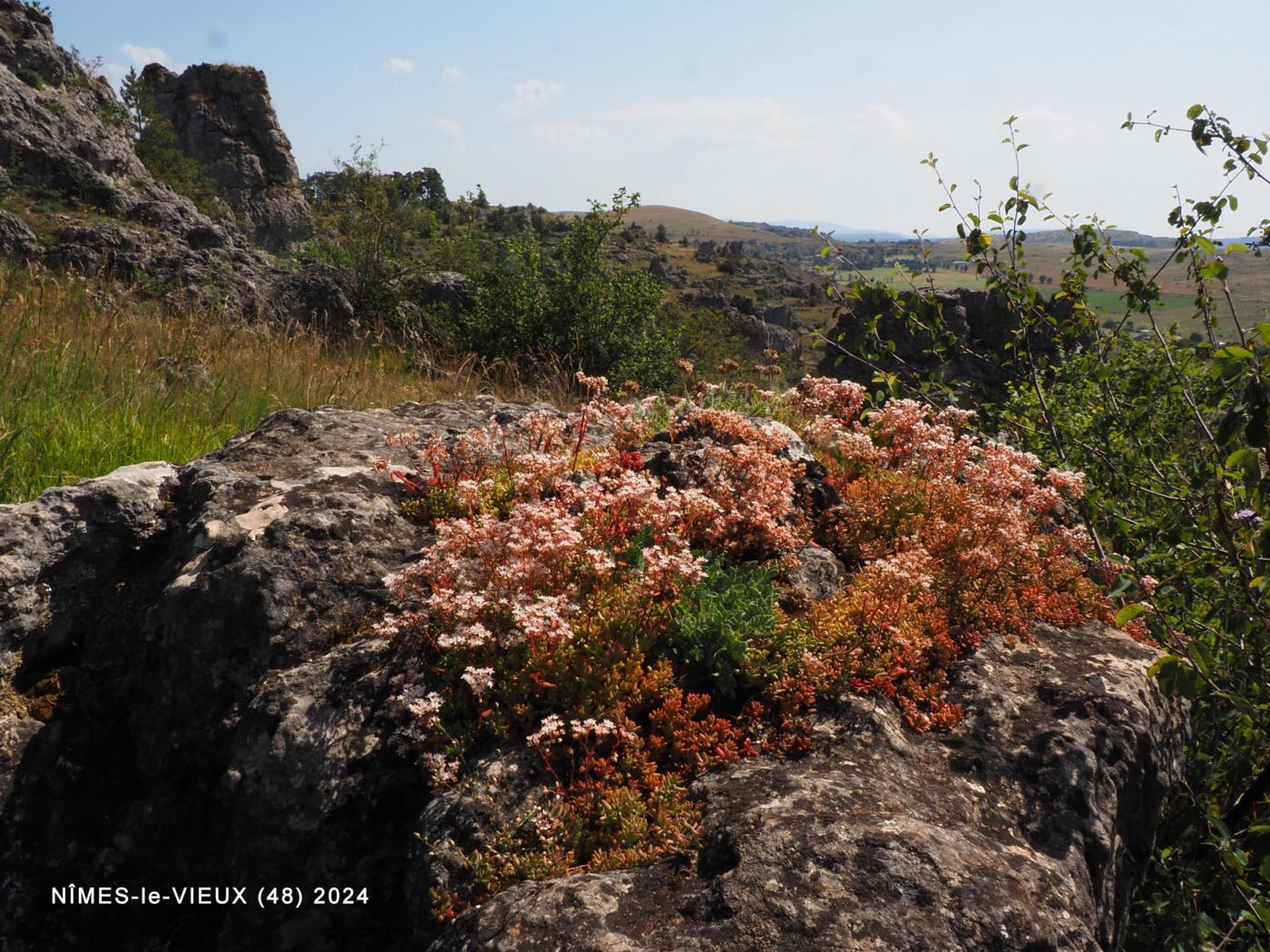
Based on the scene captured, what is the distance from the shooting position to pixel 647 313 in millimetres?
15500

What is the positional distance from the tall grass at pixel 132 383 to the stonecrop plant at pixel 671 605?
2762mm

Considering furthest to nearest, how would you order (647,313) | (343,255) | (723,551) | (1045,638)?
1. (343,255)
2. (647,313)
3. (723,551)
4. (1045,638)

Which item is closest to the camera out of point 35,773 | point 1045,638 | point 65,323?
point 35,773

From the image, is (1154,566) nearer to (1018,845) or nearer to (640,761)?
(1018,845)

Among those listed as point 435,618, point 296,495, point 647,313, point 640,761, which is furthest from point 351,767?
point 647,313

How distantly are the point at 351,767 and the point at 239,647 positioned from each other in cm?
90

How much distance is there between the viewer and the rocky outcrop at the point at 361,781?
240 cm

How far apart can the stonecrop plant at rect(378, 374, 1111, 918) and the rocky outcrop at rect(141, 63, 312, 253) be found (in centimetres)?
6984

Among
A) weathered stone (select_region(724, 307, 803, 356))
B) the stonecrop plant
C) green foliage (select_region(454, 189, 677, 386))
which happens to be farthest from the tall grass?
weathered stone (select_region(724, 307, 803, 356))

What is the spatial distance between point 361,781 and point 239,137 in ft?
278

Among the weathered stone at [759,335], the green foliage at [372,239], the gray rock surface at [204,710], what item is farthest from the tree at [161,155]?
the gray rock surface at [204,710]

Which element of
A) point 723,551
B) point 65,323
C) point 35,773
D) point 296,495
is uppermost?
point 65,323

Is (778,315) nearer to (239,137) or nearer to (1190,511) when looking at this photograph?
(239,137)

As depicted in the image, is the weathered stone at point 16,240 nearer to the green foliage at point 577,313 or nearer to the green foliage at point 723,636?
the green foliage at point 577,313
